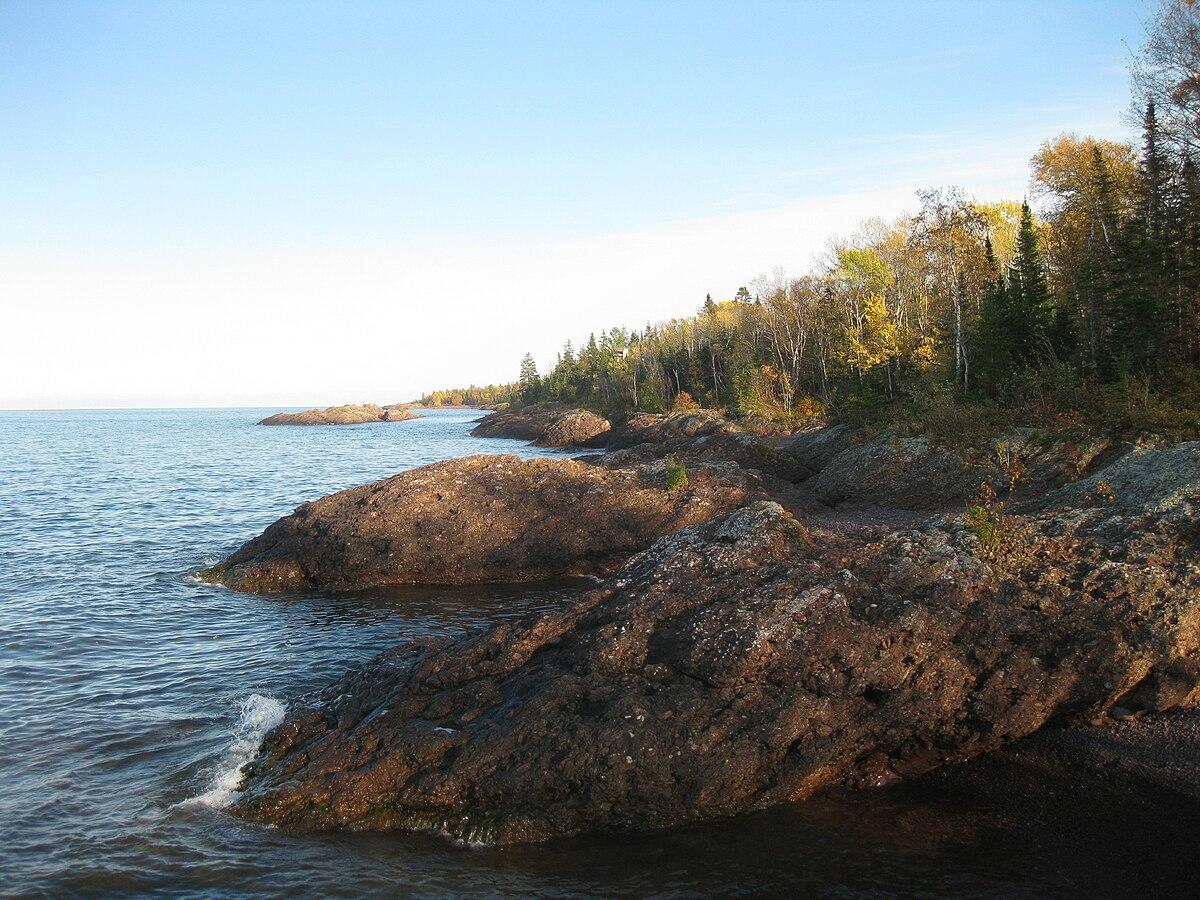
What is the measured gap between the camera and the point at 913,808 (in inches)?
385

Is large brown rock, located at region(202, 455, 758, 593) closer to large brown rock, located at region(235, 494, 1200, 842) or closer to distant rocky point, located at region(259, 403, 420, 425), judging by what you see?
large brown rock, located at region(235, 494, 1200, 842)

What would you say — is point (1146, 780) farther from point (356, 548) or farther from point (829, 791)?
point (356, 548)

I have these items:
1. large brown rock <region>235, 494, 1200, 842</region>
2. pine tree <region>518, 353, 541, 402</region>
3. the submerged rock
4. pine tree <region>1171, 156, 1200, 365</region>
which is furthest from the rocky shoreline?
pine tree <region>518, 353, 541, 402</region>

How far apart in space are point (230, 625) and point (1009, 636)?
17827mm

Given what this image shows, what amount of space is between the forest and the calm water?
1736cm

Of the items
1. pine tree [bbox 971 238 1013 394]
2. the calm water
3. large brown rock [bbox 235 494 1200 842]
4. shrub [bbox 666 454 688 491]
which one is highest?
pine tree [bbox 971 238 1013 394]

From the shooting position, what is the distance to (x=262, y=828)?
9945 millimetres

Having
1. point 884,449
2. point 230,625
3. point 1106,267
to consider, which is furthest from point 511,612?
point 1106,267

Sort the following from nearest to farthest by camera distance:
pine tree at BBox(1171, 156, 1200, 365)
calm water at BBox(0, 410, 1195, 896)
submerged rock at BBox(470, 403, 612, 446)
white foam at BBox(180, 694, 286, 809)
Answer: calm water at BBox(0, 410, 1195, 896) < white foam at BBox(180, 694, 286, 809) < pine tree at BBox(1171, 156, 1200, 365) < submerged rock at BBox(470, 403, 612, 446)

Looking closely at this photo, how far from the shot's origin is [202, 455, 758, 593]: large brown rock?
23000 millimetres

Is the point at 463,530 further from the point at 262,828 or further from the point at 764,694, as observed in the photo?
the point at 764,694

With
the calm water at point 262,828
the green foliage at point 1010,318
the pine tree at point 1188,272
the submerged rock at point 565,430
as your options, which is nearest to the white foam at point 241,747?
the calm water at point 262,828

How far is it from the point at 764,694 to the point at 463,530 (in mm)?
15035

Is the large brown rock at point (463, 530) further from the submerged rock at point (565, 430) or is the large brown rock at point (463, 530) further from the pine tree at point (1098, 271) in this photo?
the submerged rock at point (565, 430)
